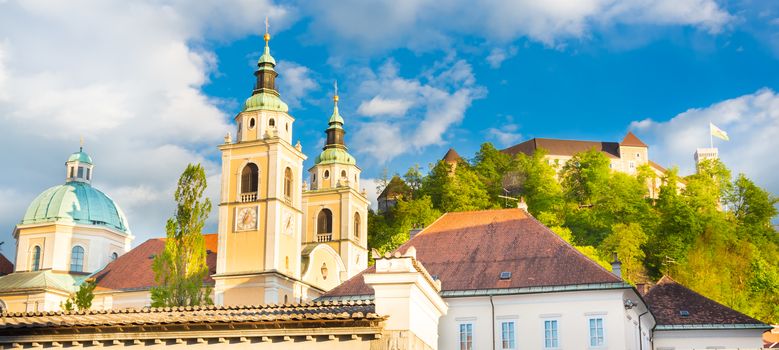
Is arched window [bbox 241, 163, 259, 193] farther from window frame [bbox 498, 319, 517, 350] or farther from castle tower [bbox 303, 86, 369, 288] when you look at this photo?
window frame [bbox 498, 319, 517, 350]

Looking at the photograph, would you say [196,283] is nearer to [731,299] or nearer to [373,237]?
[731,299]

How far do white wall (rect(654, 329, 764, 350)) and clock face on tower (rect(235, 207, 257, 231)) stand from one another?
24206 millimetres

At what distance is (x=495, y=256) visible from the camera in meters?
37.3

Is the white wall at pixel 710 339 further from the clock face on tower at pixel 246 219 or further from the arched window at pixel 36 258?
the arched window at pixel 36 258

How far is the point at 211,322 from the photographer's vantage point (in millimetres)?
19391

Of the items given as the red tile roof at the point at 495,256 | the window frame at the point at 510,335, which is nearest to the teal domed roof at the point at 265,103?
the red tile roof at the point at 495,256

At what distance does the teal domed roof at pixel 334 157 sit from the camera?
72750 mm

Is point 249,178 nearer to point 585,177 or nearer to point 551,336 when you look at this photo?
point 551,336

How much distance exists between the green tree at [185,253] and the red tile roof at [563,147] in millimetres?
77477

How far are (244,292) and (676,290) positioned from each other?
23502mm

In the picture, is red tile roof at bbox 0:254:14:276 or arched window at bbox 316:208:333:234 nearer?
arched window at bbox 316:208:333:234

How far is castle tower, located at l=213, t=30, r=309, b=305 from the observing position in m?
52.8

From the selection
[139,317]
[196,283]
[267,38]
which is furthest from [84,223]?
[139,317]

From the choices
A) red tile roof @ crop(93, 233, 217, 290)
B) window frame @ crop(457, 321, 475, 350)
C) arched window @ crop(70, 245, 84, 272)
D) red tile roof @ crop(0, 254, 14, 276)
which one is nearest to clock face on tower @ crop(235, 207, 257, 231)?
red tile roof @ crop(93, 233, 217, 290)
